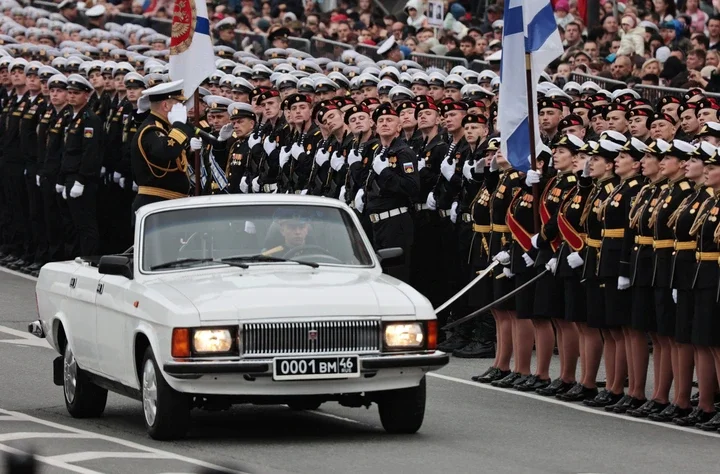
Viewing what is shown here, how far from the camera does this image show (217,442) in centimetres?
1197

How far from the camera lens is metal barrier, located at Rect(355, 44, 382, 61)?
28.4m

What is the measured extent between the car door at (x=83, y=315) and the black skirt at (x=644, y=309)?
4.08m

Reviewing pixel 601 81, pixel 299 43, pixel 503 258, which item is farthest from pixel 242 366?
pixel 299 43

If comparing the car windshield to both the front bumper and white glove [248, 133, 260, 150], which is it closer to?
the front bumper

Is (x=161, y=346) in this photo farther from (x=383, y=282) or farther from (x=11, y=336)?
(x=11, y=336)

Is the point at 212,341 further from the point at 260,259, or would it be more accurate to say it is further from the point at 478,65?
the point at 478,65

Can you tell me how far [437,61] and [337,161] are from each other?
308 inches

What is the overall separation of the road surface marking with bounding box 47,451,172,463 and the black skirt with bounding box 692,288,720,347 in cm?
420

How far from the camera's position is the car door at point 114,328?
12.3 meters

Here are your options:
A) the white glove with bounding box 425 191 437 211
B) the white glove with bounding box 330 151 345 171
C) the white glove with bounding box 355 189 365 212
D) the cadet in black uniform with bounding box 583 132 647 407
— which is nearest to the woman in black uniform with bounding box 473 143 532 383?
the cadet in black uniform with bounding box 583 132 647 407

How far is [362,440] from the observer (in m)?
12.1

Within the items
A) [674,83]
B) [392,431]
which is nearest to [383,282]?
[392,431]

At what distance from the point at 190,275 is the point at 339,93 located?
971 cm

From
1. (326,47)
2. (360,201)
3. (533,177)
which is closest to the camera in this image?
(533,177)
